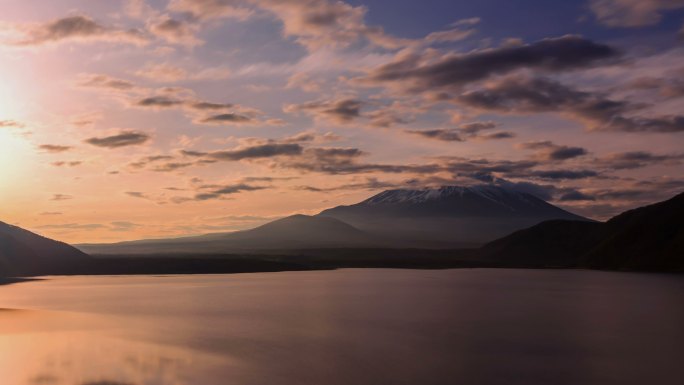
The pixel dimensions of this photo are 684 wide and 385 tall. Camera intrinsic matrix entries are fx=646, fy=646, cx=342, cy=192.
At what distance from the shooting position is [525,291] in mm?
76875

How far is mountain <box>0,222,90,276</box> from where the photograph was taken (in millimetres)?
114438

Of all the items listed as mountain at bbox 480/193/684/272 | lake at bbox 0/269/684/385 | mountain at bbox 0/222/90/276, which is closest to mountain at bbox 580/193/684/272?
mountain at bbox 480/193/684/272

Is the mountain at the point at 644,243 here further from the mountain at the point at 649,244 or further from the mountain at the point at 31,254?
the mountain at the point at 31,254

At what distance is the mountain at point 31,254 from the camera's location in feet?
375

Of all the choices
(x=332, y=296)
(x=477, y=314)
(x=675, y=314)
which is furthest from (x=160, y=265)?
(x=675, y=314)

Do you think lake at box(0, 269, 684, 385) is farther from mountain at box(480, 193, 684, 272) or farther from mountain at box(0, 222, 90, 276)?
mountain at box(480, 193, 684, 272)

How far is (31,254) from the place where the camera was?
12238 cm

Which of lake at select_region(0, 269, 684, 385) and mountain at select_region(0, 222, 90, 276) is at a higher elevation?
mountain at select_region(0, 222, 90, 276)

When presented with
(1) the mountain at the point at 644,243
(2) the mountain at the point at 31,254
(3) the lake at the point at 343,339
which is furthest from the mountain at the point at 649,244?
(2) the mountain at the point at 31,254

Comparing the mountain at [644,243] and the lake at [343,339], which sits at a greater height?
the mountain at [644,243]

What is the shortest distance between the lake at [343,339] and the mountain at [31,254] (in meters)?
50.3

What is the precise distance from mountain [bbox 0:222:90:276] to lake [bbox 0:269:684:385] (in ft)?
165

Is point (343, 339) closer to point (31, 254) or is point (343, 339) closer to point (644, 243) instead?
point (31, 254)

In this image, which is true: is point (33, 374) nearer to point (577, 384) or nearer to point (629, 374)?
point (577, 384)
